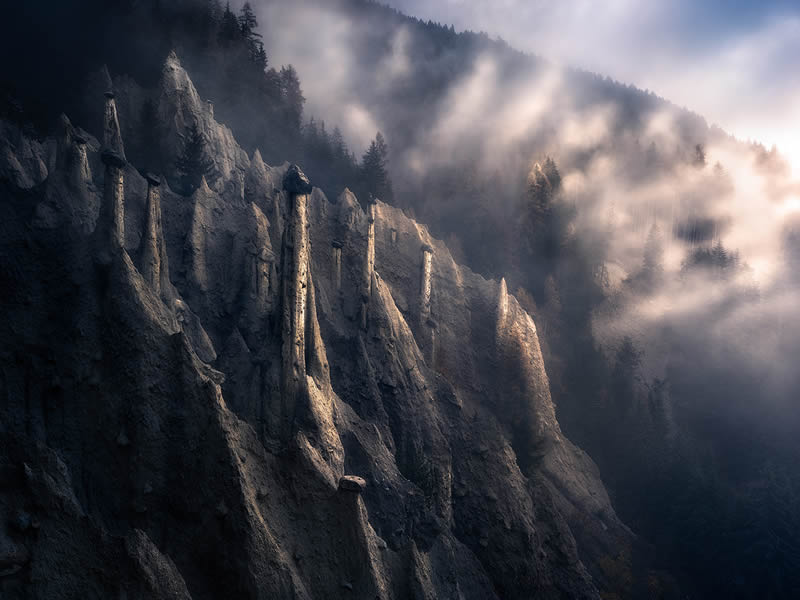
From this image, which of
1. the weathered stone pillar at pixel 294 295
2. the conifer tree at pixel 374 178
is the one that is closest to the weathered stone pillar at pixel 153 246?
the weathered stone pillar at pixel 294 295

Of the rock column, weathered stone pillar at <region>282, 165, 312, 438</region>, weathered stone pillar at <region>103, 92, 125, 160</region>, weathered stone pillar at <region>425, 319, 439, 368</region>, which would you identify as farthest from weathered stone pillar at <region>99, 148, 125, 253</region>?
weathered stone pillar at <region>425, 319, 439, 368</region>

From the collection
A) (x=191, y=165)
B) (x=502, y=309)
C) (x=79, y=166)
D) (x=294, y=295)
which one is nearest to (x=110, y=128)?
(x=79, y=166)

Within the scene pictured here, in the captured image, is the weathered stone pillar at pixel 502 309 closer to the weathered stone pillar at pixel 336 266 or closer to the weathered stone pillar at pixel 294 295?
the weathered stone pillar at pixel 336 266

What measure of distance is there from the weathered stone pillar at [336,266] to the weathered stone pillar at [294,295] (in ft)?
35.6

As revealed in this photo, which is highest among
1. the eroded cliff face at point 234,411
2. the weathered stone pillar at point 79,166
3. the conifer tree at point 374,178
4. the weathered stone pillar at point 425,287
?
the conifer tree at point 374,178

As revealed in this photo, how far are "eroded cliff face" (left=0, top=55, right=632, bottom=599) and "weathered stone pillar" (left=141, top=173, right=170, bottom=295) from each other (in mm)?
100

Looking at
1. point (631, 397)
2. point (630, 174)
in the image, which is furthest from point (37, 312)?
point (630, 174)

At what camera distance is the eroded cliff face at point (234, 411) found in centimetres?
1583

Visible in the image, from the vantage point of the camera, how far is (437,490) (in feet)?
104

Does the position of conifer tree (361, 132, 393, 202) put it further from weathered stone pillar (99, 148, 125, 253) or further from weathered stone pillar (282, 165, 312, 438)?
weathered stone pillar (99, 148, 125, 253)

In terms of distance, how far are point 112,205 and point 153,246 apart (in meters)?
3.53

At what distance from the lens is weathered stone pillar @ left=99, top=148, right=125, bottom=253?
67.9ft

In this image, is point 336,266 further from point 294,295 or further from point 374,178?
point 374,178

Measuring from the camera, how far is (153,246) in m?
24.3
